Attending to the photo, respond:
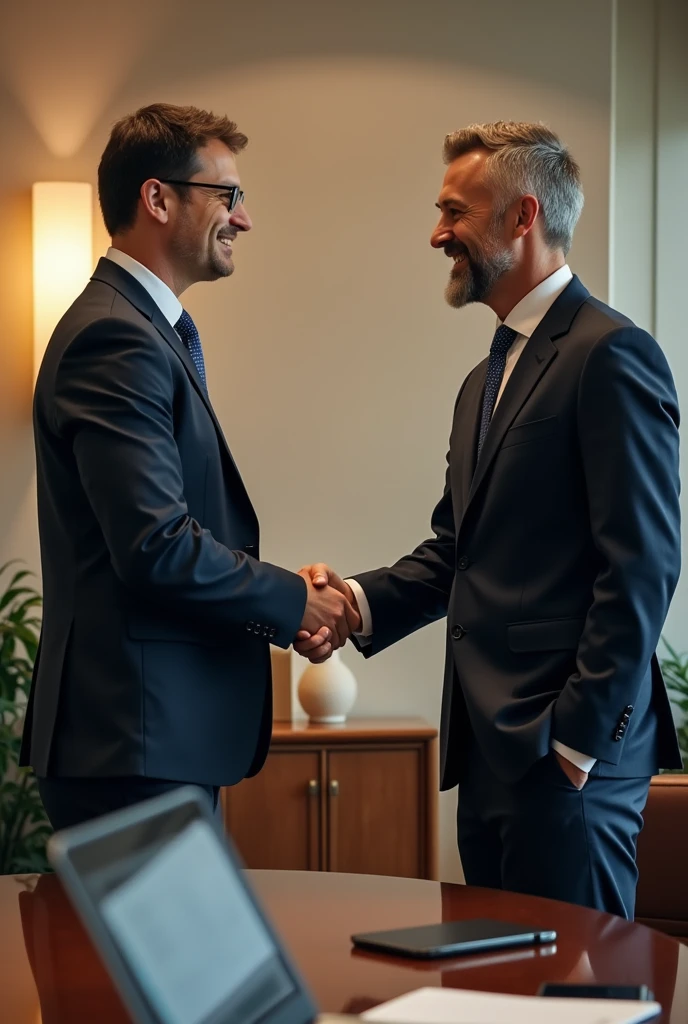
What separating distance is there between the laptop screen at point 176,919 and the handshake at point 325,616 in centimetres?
161

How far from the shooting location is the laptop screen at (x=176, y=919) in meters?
0.81

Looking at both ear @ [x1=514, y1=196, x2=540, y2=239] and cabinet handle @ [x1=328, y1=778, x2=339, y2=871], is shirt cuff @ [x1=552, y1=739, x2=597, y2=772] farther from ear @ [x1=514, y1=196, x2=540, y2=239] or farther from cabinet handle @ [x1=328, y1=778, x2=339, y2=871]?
cabinet handle @ [x1=328, y1=778, x2=339, y2=871]

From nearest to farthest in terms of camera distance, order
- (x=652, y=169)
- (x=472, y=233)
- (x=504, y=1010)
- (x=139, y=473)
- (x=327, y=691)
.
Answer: (x=504, y=1010), (x=139, y=473), (x=472, y=233), (x=327, y=691), (x=652, y=169)

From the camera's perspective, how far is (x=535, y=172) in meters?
2.55

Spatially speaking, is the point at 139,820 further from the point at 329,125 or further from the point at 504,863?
the point at 329,125

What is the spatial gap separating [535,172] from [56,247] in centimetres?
218

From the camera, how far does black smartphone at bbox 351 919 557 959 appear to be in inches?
50.5

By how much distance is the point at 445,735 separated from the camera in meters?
2.34

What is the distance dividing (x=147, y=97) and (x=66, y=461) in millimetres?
2590

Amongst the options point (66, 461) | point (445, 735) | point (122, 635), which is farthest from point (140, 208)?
point (445, 735)

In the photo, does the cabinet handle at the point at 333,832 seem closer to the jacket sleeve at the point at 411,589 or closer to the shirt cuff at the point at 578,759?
the jacket sleeve at the point at 411,589

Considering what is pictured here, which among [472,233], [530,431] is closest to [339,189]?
[472,233]

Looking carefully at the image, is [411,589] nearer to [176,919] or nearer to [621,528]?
[621,528]

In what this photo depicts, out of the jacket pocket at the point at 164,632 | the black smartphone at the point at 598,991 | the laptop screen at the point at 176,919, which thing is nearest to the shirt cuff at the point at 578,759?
the jacket pocket at the point at 164,632
